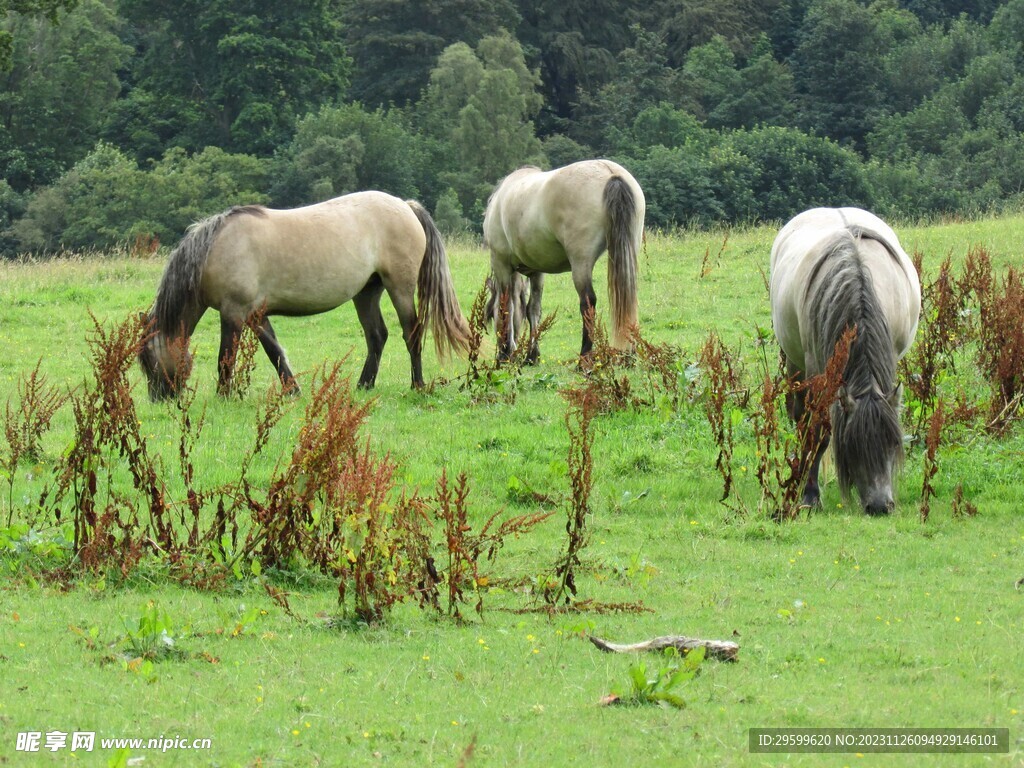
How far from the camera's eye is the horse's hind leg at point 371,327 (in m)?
11.7

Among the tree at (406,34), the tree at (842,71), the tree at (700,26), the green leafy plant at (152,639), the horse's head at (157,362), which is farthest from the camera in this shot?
the tree at (700,26)

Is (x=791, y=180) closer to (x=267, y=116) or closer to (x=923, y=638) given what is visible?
(x=267, y=116)

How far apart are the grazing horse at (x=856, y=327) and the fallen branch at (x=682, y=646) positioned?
229 cm

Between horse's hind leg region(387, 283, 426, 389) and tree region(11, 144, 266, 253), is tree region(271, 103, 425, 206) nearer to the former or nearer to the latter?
tree region(11, 144, 266, 253)

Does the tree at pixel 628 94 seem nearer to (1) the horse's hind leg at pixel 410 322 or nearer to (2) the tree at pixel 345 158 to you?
(2) the tree at pixel 345 158

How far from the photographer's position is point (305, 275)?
11203 mm

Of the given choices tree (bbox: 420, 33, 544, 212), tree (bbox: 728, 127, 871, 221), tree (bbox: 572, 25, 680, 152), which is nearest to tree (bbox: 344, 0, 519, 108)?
tree (bbox: 420, 33, 544, 212)

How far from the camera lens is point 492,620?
226 inches

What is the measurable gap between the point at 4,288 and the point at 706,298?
9.32 metres

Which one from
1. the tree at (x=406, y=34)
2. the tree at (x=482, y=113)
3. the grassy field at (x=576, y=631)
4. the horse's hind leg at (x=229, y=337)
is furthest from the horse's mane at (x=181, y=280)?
the tree at (x=406, y=34)

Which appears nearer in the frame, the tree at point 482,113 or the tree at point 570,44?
the tree at point 482,113

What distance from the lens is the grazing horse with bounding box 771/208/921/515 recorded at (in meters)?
7.12

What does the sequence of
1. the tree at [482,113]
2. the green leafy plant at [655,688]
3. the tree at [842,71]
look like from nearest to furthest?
the green leafy plant at [655,688] → the tree at [482,113] → the tree at [842,71]

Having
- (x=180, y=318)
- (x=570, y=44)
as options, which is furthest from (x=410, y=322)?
(x=570, y=44)
